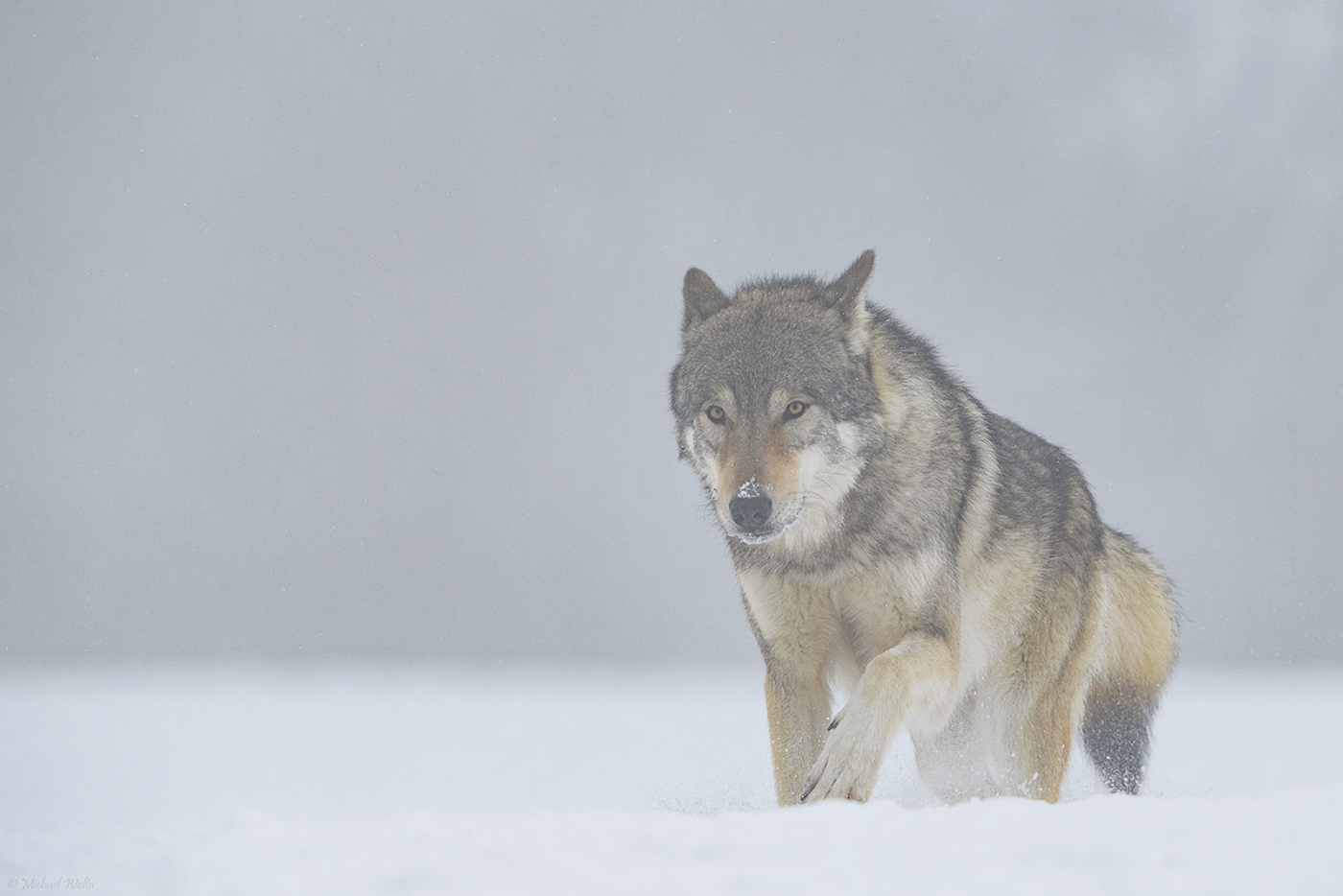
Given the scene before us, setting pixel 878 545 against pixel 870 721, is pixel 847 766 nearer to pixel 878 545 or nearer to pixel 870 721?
pixel 870 721

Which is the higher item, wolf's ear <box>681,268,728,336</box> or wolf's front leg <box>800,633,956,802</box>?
wolf's ear <box>681,268,728,336</box>

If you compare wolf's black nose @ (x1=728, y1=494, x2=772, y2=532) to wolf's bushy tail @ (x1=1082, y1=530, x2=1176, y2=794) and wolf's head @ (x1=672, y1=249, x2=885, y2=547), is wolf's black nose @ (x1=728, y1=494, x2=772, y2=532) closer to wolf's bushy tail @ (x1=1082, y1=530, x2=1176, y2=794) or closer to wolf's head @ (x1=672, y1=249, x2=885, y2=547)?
wolf's head @ (x1=672, y1=249, x2=885, y2=547)

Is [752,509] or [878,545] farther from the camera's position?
[878,545]

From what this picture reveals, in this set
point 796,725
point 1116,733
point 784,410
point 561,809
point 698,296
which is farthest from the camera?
point 1116,733

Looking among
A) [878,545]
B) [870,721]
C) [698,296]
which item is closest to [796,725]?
[870,721]

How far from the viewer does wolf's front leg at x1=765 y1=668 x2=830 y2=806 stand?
3.98m

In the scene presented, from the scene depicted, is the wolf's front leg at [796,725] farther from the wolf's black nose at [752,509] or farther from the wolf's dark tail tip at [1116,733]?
the wolf's dark tail tip at [1116,733]

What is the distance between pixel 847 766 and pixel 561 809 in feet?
3.14

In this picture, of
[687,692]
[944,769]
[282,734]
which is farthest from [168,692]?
[944,769]

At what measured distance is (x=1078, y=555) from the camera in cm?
485

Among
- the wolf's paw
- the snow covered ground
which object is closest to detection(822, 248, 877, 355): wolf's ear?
the wolf's paw

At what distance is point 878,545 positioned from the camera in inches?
151

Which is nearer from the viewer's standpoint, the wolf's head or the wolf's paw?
the wolf's paw

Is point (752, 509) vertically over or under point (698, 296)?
under
